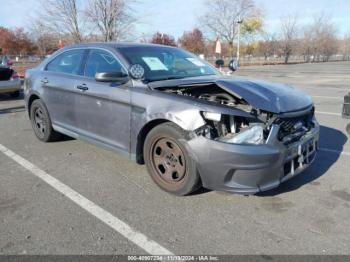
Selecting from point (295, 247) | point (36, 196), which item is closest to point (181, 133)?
point (295, 247)

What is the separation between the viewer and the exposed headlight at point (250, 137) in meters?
3.21

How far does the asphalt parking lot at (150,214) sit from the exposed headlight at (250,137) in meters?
0.74

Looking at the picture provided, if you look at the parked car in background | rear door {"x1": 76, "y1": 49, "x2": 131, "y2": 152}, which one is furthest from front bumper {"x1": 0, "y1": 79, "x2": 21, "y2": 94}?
rear door {"x1": 76, "y1": 49, "x2": 131, "y2": 152}

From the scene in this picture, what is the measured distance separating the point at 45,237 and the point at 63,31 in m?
18.9

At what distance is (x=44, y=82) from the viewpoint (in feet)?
18.0

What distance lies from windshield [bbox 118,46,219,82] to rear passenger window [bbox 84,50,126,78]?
0.16 metres

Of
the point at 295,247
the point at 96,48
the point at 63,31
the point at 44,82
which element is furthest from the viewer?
the point at 63,31

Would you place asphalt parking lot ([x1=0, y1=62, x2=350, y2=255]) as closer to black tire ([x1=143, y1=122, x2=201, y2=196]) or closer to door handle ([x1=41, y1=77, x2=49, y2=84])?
black tire ([x1=143, y1=122, x2=201, y2=196])

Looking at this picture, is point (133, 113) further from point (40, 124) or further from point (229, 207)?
point (40, 124)

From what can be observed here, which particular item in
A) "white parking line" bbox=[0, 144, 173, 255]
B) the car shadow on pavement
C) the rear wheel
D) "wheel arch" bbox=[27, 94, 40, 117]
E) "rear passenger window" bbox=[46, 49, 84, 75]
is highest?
"rear passenger window" bbox=[46, 49, 84, 75]

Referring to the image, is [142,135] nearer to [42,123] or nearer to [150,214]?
[150,214]

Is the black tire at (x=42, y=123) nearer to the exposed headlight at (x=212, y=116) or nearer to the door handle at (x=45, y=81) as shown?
the door handle at (x=45, y=81)

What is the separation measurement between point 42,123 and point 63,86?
1167 millimetres

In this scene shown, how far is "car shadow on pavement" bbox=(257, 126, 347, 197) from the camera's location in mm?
3918
